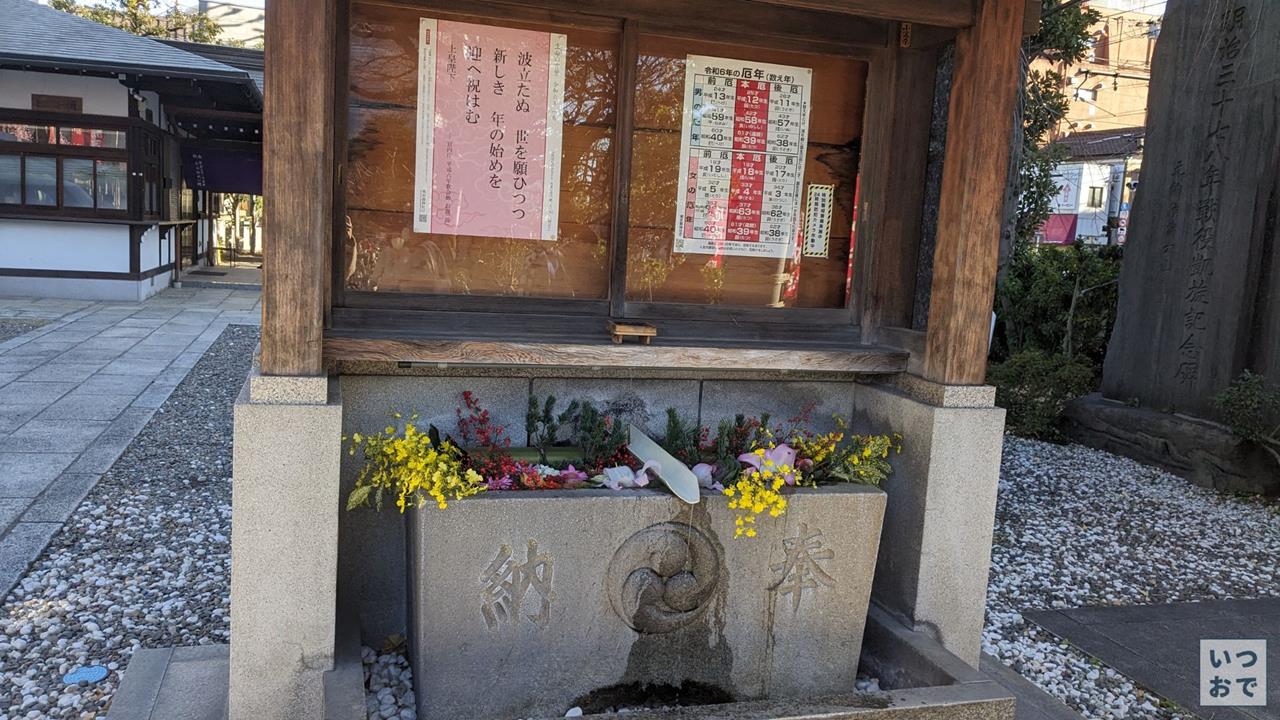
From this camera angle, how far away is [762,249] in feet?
13.9

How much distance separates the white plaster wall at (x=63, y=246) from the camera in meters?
15.3

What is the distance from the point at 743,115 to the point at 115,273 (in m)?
15.3

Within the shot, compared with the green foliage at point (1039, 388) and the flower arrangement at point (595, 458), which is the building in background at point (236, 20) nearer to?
the green foliage at point (1039, 388)

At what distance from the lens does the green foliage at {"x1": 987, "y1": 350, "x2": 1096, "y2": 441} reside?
983 centimetres

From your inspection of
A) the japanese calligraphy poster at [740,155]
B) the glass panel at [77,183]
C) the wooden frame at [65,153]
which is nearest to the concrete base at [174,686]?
the japanese calligraphy poster at [740,155]

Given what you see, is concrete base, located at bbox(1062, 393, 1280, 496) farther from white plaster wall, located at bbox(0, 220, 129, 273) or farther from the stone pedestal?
white plaster wall, located at bbox(0, 220, 129, 273)

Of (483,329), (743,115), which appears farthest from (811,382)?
(483,329)

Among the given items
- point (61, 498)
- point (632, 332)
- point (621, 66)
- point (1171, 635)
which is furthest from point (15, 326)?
point (1171, 635)

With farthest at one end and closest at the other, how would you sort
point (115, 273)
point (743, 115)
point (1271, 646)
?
1. point (115, 273)
2. point (1271, 646)
3. point (743, 115)

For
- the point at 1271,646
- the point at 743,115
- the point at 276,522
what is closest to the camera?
the point at 276,522

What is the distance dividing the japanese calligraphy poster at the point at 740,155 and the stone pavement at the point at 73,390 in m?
3.97

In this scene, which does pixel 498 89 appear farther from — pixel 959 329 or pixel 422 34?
pixel 959 329

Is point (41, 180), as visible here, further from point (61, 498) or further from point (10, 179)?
point (61, 498)

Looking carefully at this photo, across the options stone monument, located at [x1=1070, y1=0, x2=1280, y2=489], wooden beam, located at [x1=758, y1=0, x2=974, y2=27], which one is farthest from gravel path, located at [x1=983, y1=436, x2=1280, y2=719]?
wooden beam, located at [x1=758, y1=0, x2=974, y2=27]
